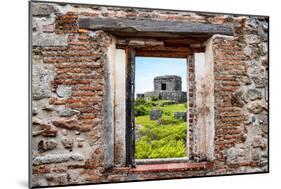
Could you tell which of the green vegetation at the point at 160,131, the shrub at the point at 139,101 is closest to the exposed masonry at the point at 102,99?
the green vegetation at the point at 160,131

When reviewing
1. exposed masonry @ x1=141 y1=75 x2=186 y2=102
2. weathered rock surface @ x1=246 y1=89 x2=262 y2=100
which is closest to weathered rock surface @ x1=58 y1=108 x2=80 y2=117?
exposed masonry @ x1=141 y1=75 x2=186 y2=102

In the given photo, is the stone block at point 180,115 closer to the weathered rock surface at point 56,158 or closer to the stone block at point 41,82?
the weathered rock surface at point 56,158

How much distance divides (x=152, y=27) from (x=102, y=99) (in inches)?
31.7

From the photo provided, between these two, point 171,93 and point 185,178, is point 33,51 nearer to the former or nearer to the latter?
point 171,93

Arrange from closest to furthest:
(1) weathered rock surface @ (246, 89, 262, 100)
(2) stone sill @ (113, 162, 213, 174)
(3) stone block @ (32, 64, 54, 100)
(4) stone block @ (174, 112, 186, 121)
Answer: (3) stone block @ (32, 64, 54, 100) < (2) stone sill @ (113, 162, 213, 174) < (4) stone block @ (174, 112, 186, 121) < (1) weathered rock surface @ (246, 89, 262, 100)

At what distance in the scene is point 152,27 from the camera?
13.6ft

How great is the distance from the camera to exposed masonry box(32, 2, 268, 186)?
383 cm

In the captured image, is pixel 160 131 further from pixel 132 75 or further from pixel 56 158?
pixel 56 158

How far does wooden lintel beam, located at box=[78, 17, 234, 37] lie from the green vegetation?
0.64 meters

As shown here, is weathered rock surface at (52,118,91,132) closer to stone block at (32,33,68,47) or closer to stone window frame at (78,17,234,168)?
stone window frame at (78,17,234,168)

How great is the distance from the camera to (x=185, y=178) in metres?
4.28

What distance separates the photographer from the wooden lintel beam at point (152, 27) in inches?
156

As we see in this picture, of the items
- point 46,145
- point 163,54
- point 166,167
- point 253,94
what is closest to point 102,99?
point 46,145

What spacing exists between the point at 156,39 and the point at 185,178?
52.6 inches
